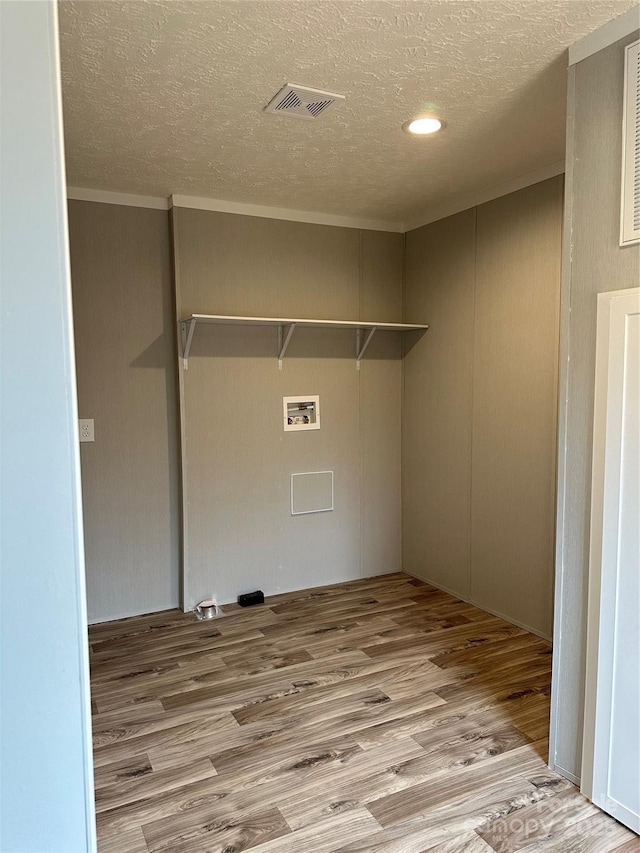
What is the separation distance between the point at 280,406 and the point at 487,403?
1.34 m

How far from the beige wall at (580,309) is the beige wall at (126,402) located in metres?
2.44

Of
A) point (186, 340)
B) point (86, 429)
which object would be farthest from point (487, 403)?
point (86, 429)

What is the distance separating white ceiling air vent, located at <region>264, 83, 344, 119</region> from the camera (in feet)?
7.26

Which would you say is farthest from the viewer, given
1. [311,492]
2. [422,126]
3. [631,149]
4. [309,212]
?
[311,492]

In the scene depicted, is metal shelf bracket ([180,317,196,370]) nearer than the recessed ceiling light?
No

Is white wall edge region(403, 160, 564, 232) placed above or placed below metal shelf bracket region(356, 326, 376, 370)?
above

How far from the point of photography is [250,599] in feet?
12.7

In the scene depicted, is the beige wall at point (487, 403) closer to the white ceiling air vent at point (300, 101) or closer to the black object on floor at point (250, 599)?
the black object on floor at point (250, 599)

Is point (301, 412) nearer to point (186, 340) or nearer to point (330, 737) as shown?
point (186, 340)

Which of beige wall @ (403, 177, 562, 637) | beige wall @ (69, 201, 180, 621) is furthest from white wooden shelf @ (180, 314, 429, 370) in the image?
beige wall @ (403, 177, 562, 637)

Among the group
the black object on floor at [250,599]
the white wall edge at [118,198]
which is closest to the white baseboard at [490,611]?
the black object on floor at [250,599]

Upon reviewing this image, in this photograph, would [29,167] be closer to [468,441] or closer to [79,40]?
[79,40]

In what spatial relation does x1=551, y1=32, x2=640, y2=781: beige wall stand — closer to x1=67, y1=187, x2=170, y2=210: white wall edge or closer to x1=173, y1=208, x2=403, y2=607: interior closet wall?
x1=173, y1=208, x2=403, y2=607: interior closet wall

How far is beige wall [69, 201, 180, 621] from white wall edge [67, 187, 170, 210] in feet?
0.11
